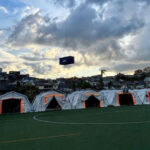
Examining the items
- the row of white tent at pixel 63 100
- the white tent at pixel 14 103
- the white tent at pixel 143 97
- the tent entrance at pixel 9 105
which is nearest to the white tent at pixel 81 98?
the row of white tent at pixel 63 100

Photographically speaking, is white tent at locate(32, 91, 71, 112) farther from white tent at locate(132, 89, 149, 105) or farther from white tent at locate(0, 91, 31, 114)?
white tent at locate(132, 89, 149, 105)

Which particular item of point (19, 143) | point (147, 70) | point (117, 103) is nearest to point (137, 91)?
point (117, 103)

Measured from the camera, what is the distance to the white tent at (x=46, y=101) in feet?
80.5

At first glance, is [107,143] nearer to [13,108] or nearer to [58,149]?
[58,149]

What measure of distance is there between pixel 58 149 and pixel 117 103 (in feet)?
80.5

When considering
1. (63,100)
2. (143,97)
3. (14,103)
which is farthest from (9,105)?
(143,97)

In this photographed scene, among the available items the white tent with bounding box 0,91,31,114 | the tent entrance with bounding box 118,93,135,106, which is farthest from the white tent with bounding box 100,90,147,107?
the white tent with bounding box 0,91,31,114

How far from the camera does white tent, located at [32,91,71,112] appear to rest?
2455 cm

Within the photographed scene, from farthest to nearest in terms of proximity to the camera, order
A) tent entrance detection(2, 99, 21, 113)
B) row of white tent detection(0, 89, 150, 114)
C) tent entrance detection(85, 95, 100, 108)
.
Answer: tent entrance detection(85, 95, 100, 108) → tent entrance detection(2, 99, 21, 113) → row of white tent detection(0, 89, 150, 114)

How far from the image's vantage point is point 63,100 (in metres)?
25.8

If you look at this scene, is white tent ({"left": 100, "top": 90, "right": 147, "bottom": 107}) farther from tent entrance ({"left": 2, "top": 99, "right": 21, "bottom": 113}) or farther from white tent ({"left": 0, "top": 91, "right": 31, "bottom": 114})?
tent entrance ({"left": 2, "top": 99, "right": 21, "bottom": 113})

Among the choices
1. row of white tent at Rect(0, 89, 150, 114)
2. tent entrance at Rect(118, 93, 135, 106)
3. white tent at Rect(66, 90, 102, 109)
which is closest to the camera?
row of white tent at Rect(0, 89, 150, 114)

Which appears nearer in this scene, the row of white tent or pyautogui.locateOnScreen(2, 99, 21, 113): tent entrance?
the row of white tent

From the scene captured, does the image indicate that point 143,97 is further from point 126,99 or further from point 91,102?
point 91,102
